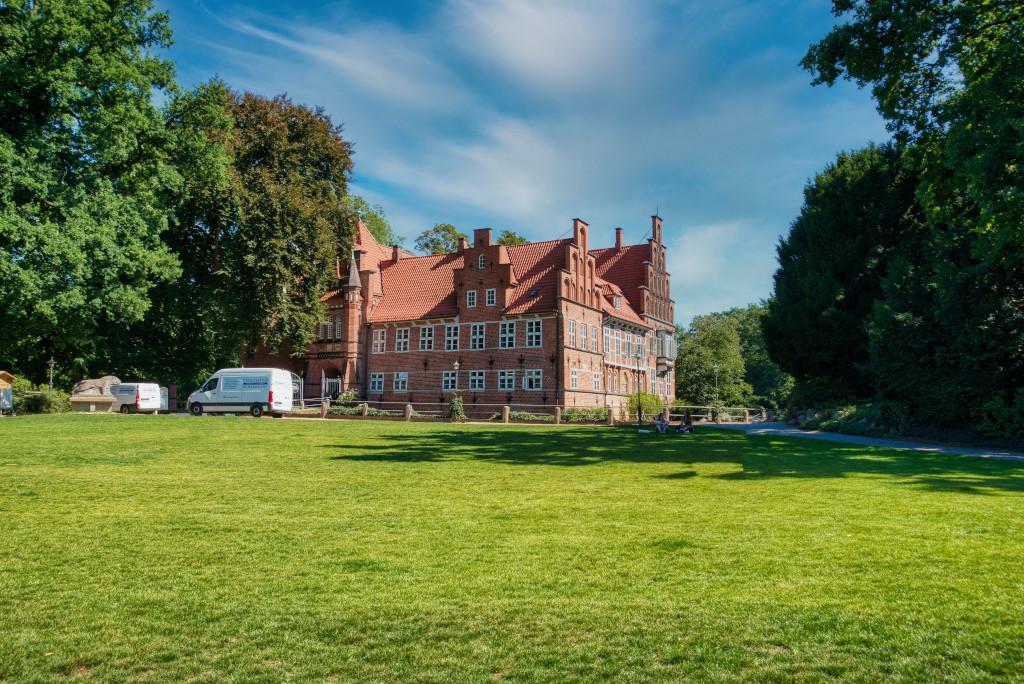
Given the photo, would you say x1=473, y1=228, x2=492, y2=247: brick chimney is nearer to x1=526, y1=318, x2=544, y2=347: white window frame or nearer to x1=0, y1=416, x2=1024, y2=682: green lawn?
x1=526, y1=318, x2=544, y2=347: white window frame

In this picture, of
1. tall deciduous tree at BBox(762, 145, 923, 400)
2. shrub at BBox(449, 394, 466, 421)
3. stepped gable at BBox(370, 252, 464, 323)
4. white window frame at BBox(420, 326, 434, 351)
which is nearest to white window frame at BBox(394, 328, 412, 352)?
stepped gable at BBox(370, 252, 464, 323)

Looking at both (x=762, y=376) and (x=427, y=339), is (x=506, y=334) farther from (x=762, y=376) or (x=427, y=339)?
(x=762, y=376)

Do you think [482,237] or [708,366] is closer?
[482,237]

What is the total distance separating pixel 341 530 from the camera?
287 inches

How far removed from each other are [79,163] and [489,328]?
2414cm

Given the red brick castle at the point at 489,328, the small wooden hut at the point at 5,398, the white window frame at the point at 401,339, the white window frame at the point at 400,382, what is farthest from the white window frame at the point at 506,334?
the small wooden hut at the point at 5,398

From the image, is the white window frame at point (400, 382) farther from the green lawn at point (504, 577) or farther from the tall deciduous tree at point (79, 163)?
the green lawn at point (504, 577)

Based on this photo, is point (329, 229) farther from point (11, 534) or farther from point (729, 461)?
point (11, 534)

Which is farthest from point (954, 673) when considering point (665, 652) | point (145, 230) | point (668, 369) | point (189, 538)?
point (668, 369)

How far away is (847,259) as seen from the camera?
118 ft

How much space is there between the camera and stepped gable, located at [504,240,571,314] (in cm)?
4244

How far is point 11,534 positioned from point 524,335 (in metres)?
36.6

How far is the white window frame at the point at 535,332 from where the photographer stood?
4228 centimetres

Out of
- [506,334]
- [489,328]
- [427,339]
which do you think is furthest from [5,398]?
[506,334]
